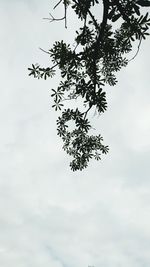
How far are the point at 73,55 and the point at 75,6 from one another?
3.86ft

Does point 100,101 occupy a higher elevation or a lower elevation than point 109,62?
lower

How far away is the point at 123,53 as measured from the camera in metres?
9.57

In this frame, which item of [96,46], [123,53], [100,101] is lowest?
[100,101]

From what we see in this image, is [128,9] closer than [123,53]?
Yes

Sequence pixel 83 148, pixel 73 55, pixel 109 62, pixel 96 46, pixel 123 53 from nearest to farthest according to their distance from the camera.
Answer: pixel 96 46 < pixel 73 55 < pixel 123 53 < pixel 109 62 < pixel 83 148

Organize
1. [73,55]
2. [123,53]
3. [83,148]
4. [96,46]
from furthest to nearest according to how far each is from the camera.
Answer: [83,148] < [123,53] < [73,55] < [96,46]

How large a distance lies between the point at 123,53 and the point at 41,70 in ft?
8.36

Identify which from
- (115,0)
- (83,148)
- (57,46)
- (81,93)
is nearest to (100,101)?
(81,93)

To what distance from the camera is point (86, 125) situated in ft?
32.1

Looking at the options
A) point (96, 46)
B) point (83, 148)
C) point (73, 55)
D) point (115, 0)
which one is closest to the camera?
point (115, 0)

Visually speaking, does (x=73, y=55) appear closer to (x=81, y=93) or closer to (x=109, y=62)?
(x=81, y=93)

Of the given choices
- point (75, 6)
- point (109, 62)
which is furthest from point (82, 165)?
point (75, 6)

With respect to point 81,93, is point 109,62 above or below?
above

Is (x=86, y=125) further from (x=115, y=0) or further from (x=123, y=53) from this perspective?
(x=115, y=0)
